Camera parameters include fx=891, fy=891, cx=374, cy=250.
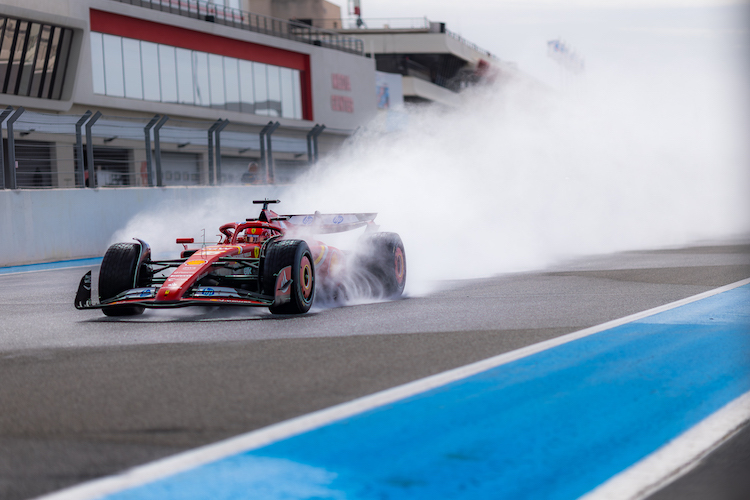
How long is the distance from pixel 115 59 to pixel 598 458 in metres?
34.1

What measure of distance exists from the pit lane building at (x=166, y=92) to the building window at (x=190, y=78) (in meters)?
0.05

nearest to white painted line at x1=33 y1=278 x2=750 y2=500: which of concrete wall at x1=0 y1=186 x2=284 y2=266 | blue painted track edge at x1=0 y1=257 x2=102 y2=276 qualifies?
blue painted track edge at x1=0 y1=257 x2=102 y2=276

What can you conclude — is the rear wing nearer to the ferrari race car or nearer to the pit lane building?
the ferrari race car

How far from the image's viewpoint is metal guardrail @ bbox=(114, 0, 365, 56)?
1500 inches

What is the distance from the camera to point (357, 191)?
15.1m

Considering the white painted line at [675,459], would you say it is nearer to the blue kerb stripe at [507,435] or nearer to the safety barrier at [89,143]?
the blue kerb stripe at [507,435]

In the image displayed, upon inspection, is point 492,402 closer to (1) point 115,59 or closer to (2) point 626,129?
(2) point 626,129

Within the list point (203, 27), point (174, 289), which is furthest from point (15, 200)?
point (203, 27)

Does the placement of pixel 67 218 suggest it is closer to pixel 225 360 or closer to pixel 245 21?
pixel 225 360

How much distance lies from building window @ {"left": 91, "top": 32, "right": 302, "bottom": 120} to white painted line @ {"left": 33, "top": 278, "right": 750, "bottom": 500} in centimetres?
3122

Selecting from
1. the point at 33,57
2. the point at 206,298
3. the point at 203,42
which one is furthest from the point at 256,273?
the point at 203,42

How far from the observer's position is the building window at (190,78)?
34500 millimetres

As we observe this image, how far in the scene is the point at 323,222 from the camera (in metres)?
9.66

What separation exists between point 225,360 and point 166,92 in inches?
1308
